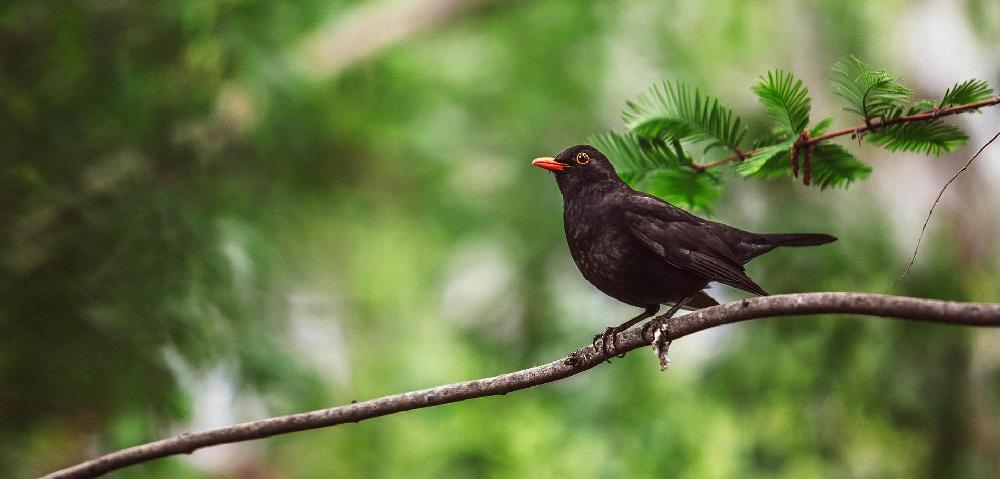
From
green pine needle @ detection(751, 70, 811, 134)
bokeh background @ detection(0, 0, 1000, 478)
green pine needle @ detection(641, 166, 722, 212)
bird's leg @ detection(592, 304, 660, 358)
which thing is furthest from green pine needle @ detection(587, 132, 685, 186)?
bokeh background @ detection(0, 0, 1000, 478)

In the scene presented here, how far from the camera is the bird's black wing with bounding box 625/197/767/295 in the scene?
2.39 meters

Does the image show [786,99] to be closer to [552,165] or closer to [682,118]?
[682,118]

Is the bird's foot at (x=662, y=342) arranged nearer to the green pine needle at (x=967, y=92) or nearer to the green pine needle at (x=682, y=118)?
the green pine needle at (x=682, y=118)

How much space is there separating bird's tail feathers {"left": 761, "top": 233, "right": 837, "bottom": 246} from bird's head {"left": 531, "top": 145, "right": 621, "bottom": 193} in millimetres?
434

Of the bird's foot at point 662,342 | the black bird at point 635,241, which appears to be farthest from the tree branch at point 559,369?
the black bird at point 635,241

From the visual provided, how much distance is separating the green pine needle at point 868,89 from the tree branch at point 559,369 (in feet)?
1.75

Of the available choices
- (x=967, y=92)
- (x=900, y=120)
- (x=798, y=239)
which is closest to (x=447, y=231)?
(x=798, y=239)

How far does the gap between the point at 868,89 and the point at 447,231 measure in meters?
7.29

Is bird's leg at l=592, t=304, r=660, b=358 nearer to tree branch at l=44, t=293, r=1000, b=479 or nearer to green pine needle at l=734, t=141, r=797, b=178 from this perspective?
tree branch at l=44, t=293, r=1000, b=479

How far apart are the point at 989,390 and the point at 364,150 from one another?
5.68 m

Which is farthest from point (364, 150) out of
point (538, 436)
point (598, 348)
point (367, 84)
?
point (598, 348)

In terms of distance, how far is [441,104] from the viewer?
9469mm

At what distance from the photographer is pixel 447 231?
354 inches

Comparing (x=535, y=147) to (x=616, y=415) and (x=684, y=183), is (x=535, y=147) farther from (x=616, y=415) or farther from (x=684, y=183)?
(x=684, y=183)
